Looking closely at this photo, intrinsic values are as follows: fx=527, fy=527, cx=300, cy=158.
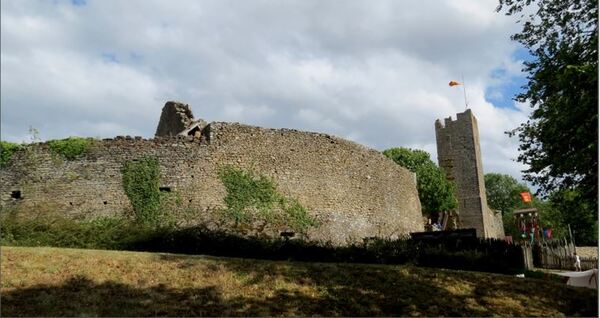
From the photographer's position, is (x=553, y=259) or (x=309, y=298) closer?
(x=309, y=298)

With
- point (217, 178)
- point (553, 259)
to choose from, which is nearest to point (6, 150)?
point (217, 178)

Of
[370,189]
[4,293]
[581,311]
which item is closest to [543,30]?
[581,311]

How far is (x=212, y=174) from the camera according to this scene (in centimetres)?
1934

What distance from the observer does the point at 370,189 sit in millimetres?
24969

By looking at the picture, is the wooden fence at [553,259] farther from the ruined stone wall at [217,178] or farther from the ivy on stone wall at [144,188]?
the ivy on stone wall at [144,188]

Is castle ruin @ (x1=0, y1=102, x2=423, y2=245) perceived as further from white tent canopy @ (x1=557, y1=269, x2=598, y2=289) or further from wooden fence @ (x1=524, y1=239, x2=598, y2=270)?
white tent canopy @ (x1=557, y1=269, x2=598, y2=289)

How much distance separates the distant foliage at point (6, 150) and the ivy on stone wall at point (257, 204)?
7.05 m

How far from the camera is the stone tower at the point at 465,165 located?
41.6 metres

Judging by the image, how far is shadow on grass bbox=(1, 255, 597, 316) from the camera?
26.9 ft

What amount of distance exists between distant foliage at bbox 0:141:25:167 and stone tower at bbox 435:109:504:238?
107ft

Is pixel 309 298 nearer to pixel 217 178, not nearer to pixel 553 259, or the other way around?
pixel 217 178

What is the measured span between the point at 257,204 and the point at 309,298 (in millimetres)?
11092

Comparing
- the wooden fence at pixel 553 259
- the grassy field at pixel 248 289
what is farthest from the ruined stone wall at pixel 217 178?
the wooden fence at pixel 553 259

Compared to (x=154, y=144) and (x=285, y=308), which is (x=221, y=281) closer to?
(x=285, y=308)
